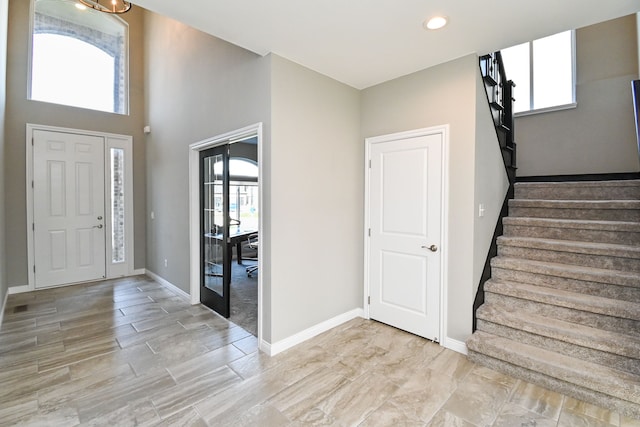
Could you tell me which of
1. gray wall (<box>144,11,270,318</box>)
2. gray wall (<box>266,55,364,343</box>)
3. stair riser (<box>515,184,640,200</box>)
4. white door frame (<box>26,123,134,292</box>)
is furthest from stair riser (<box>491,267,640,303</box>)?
white door frame (<box>26,123,134,292</box>)

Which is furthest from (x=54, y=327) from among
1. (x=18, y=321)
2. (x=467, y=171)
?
(x=467, y=171)

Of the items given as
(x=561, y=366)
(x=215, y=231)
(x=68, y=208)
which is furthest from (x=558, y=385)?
(x=68, y=208)

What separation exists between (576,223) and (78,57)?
7.41m

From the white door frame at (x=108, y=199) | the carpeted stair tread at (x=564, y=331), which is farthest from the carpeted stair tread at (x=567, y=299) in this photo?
the white door frame at (x=108, y=199)

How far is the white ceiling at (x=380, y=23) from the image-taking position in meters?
2.04

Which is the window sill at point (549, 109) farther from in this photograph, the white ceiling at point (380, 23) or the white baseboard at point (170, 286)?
the white baseboard at point (170, 286)

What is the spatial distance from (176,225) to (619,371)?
192 inches

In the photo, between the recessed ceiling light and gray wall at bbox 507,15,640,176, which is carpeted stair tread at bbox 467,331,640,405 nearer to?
the recessed ceiling light

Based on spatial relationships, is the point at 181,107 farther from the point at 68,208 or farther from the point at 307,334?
the point at 307,334

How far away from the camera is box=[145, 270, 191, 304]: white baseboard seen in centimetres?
423

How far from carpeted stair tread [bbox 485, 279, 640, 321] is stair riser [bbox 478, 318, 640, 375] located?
0.32 m

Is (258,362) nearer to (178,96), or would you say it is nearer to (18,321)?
(18,321)

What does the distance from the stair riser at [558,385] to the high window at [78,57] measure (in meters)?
6.45

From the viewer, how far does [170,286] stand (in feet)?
15.1
